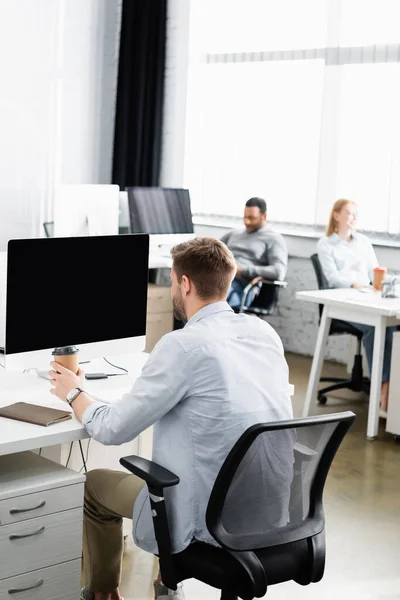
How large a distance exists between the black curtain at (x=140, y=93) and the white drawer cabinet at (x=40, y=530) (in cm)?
530

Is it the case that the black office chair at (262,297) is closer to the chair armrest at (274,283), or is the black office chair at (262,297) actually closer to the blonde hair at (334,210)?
the chair armrest at (274,283)

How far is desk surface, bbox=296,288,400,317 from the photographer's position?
Result: 15.4ft

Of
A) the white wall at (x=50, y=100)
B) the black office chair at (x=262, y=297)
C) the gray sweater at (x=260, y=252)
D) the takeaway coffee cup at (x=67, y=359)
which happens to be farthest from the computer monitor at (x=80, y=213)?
the white wall at (x=50, y=100)

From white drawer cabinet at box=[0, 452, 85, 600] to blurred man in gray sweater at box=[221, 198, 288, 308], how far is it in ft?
12.0

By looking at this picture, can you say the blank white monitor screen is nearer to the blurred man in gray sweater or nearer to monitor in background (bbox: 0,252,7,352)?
the blurred man in gray sweater

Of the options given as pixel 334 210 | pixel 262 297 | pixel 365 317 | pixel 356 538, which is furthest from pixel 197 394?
pixel 262 297

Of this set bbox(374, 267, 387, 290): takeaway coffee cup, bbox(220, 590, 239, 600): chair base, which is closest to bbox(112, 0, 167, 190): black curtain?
bbox(374, 267, 387, 290): takeaway coffee cup

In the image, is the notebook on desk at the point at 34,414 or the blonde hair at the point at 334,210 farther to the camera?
the blonde hair at the point at 334,210

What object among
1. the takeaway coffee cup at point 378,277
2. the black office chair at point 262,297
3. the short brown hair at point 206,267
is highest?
the short brown hair at point 206,267

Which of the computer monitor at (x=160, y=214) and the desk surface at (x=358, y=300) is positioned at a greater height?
the computer monitor at (x=160, y=214)

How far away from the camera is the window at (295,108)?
611 centimetres

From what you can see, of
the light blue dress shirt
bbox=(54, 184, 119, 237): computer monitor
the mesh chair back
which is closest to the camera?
the mesh chair back

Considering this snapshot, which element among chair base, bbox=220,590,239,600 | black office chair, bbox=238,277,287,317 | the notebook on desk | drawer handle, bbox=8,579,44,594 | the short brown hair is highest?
the short brown hair

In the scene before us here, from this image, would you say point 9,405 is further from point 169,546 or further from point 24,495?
point 169,546
